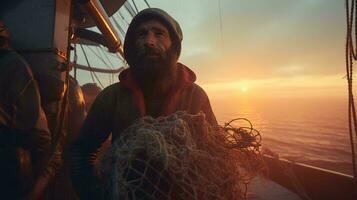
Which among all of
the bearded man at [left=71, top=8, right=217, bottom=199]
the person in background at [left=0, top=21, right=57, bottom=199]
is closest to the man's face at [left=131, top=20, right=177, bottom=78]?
the bearded man at [left=71, top=8, right=217, bottom=199]

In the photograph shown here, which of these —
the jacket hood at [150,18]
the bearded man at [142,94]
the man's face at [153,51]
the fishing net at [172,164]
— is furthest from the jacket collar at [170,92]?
the fishing net at [172,164]

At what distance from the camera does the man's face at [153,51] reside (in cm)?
249

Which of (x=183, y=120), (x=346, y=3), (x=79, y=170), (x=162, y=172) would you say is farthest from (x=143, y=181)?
(x=346, y=3)

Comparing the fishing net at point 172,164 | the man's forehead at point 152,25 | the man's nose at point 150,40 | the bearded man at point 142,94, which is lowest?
the fishing net at point 172,164

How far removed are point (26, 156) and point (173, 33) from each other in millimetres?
2410

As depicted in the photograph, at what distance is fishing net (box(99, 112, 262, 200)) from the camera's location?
1.55m

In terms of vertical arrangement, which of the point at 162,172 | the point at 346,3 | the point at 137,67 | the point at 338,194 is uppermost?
the point at 346,3

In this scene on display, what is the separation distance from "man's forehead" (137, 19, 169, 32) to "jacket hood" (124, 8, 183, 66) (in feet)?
0.10

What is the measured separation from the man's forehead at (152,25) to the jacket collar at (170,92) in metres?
0.42

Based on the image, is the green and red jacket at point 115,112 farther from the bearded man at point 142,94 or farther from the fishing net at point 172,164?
the fishing net at point 172,164

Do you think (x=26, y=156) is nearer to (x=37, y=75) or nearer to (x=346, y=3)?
(x=37, y=75)

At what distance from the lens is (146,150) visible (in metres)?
→ 1.59

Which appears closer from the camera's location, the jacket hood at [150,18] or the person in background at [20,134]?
the jacket hood at [150,18]

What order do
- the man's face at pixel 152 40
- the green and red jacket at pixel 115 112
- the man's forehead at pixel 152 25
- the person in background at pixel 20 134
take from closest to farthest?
1. the green and red jacket at pixel 115 112
2. the man's face at pixel 152 40
3. the man's forehead at pixel 152 25
4. the person in background at pixel 20 134
